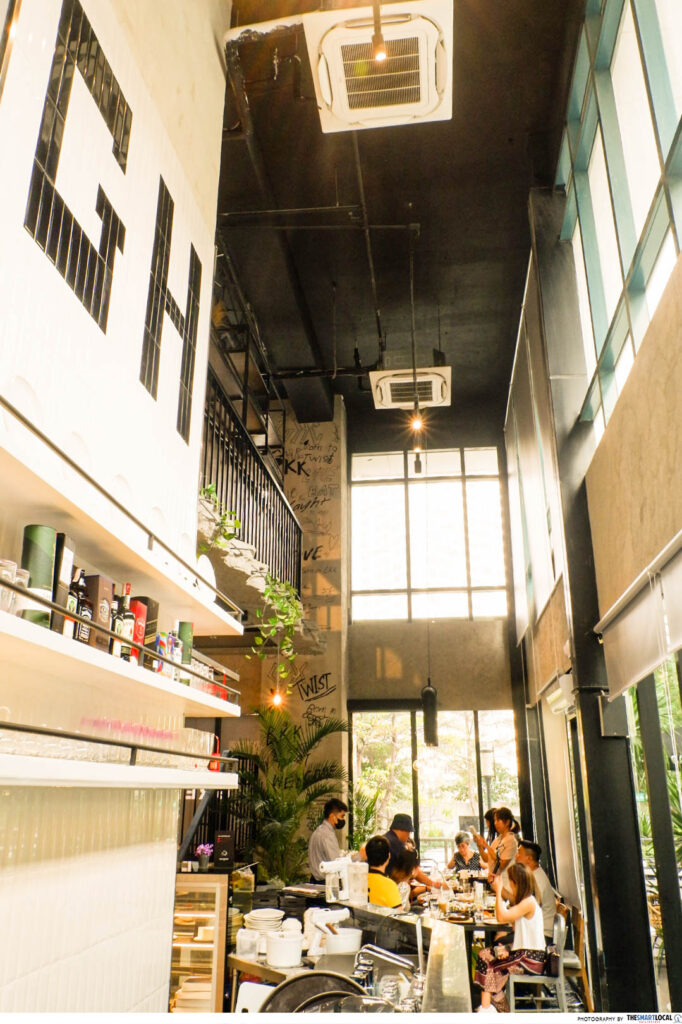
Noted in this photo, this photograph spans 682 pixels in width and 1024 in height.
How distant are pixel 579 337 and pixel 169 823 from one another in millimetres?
4893

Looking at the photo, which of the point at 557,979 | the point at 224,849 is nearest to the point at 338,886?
the point at 557,979

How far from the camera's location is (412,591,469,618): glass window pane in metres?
11.0

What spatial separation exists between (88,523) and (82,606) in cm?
24

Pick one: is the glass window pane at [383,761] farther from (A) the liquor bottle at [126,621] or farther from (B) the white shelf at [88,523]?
(A) the liquor bottle at [126,621]

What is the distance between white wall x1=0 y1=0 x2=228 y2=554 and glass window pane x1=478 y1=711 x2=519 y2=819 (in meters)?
8.09

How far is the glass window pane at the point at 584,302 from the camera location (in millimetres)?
5724

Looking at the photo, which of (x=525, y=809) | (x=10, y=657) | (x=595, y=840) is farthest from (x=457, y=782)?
(x=10, y=657)

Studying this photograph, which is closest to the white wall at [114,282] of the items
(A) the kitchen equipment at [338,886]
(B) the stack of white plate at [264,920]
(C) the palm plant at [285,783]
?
(A) the kitchen equipment at [338,886]

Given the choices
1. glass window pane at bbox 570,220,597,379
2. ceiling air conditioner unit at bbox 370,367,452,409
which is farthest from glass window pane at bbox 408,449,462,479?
glass window pane at bbox 570,220,597,379

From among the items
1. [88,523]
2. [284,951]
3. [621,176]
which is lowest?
[284,951]

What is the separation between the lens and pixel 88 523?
70.7 inches

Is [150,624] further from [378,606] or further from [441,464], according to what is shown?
[441,464]

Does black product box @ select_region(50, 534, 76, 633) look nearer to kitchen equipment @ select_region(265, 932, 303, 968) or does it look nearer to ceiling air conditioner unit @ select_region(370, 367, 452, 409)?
kitchen equipment @ select_region(265, 932, 303, 968)

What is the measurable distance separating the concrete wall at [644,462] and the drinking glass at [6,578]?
2676mm
